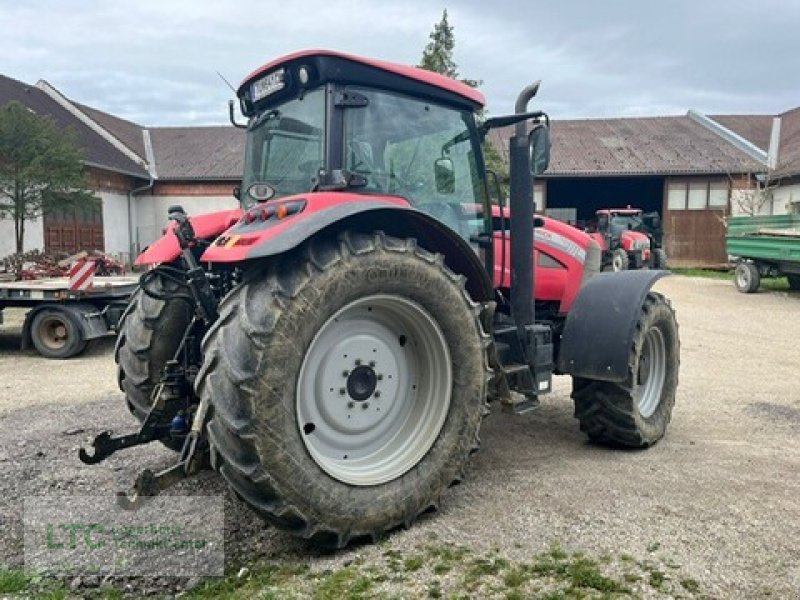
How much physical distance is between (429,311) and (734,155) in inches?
1028

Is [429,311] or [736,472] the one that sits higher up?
[429,311]

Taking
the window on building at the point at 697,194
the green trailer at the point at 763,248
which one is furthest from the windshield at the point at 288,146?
the window on building at the point at 697,194

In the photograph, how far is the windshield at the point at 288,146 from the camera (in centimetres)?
362

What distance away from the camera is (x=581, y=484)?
3814 mm

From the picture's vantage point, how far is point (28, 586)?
283cm

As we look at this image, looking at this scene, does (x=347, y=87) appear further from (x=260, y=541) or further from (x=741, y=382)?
(x=741, y=382)

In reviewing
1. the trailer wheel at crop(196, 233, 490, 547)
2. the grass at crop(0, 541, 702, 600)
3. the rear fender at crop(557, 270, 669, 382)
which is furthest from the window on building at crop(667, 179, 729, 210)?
the grass at crop(0, 541, 702, 600)

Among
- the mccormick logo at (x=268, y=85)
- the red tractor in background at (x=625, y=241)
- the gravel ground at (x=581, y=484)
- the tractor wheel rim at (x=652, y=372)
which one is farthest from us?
the red tractor in background at (x=625, y=241)

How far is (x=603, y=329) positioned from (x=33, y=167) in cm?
1511

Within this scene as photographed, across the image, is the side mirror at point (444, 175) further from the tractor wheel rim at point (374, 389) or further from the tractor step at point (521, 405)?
the tractor step at point (521, 405)

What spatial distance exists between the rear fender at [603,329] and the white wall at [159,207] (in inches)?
930

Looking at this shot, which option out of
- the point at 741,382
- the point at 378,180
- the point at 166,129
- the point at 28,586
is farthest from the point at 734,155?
the point at 28,586

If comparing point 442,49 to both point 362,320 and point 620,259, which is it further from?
point 362,320

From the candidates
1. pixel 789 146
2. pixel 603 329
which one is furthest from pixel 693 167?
pixel 603 329
